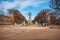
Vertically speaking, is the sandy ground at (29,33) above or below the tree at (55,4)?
below

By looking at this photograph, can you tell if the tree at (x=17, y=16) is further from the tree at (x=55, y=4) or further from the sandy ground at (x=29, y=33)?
the tree at (x=55, y=4)


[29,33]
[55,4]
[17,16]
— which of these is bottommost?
[29,33]

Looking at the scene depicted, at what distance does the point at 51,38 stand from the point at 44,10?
57cm

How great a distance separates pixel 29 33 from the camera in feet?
8.22

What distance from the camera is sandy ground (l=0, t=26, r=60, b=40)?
2508 mm

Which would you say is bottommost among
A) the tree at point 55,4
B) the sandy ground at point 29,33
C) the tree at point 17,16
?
the sandy ground at point 29,33

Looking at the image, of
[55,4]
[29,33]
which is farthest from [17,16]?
[55,4]

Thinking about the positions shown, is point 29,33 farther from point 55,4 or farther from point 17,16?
point 55,4

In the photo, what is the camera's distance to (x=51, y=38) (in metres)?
2.51

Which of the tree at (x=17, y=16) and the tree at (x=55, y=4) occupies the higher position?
the tree at (x=55, y=4)

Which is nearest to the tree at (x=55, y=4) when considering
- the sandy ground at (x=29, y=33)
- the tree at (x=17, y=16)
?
the sandy ground at (x=29, y=33)

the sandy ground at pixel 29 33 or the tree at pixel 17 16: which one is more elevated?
the tree at pixel 17 16

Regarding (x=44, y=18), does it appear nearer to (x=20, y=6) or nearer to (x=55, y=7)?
(x=55, y=7)

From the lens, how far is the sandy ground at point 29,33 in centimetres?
251
